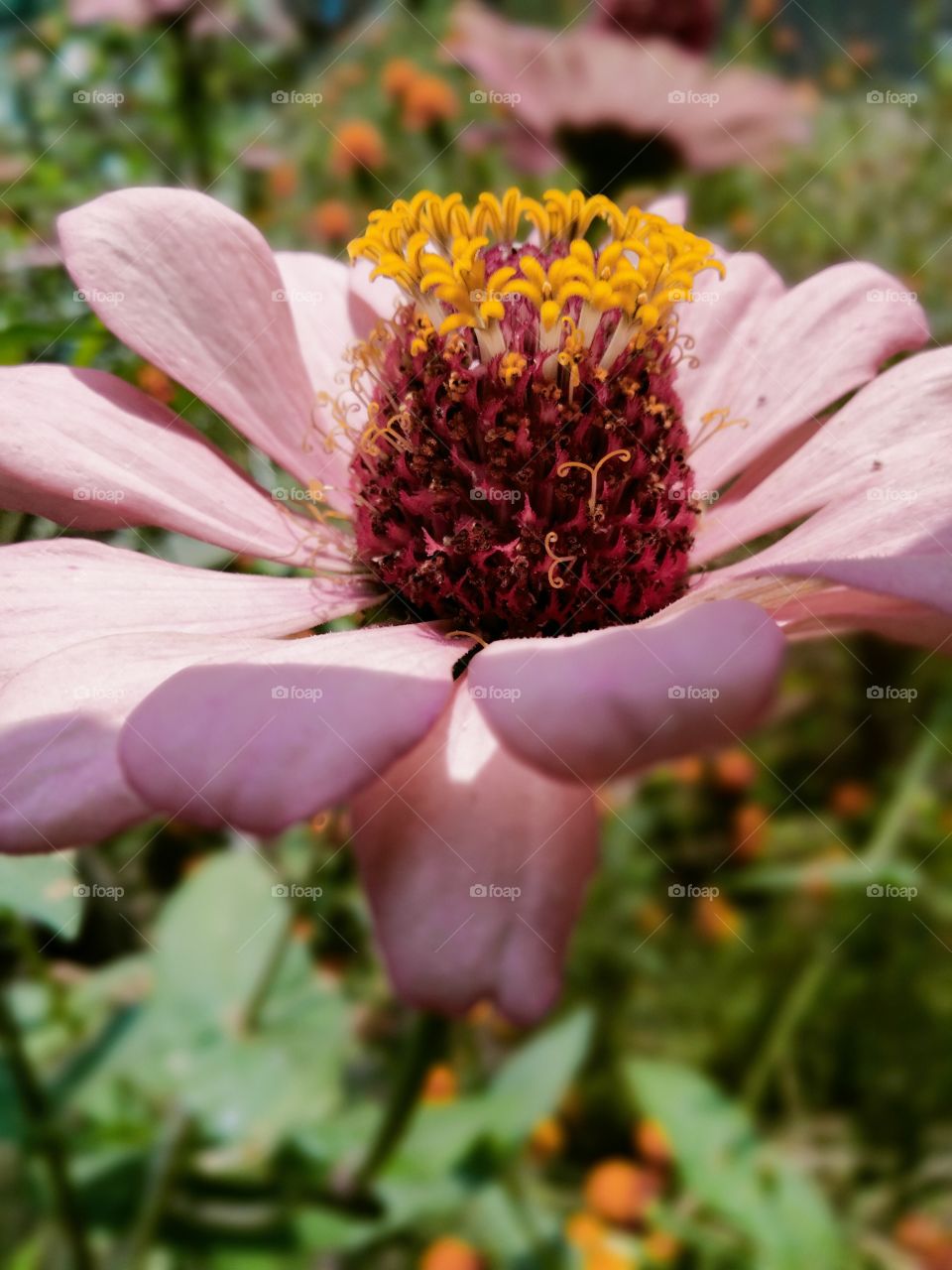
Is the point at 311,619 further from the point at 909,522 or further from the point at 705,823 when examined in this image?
the point at 705,823

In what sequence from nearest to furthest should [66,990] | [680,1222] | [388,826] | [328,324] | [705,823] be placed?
[388,826] → [328,324] → [66,990] → [680,1222] → [705,823]

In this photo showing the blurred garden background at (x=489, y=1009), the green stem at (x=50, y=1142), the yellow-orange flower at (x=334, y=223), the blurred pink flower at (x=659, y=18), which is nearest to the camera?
the green stem at (x=50, y=1142)

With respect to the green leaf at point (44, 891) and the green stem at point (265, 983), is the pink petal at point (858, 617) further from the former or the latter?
the green stem at point (265, 983)

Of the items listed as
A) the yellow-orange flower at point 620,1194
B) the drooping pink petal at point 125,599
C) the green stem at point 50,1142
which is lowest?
the yellow-orange flower at point 620,1194

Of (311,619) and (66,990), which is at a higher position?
(311,619)

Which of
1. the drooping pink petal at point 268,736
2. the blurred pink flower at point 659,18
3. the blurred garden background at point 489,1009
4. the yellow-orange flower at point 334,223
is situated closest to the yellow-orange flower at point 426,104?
the blurred garden background at point 489,1009

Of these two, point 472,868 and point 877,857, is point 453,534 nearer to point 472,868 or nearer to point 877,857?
point 472,868

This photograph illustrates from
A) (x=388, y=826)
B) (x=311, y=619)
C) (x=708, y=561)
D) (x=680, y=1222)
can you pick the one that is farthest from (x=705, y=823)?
(x=388, y=826)
